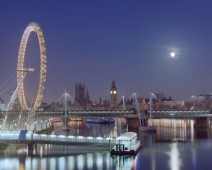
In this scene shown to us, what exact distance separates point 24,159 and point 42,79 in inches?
696

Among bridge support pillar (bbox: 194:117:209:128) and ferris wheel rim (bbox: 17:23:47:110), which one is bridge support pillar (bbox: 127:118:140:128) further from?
ferris wheel rim (bbox: 17:23:47:110)

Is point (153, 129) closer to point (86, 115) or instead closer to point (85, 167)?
point (86, 115)

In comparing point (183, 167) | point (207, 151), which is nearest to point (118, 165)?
point (183, 167)

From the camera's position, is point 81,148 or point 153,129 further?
point 153,129

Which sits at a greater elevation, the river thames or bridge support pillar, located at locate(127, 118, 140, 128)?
bridge support pillar, located at locate(127, 118, 140, 128)

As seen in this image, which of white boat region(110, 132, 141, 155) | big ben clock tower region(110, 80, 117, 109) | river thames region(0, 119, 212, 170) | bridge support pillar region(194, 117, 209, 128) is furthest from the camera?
big ben clock tower region(110, 80, 117, 109)

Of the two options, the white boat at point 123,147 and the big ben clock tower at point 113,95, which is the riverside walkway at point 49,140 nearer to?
the white boat at point 123,147

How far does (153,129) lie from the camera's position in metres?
48.1

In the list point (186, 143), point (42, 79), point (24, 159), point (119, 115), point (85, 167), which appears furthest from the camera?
point (119, 115)

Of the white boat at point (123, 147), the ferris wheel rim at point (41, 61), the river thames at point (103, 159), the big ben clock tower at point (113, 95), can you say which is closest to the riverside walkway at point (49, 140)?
the river thames at point (103, 159)

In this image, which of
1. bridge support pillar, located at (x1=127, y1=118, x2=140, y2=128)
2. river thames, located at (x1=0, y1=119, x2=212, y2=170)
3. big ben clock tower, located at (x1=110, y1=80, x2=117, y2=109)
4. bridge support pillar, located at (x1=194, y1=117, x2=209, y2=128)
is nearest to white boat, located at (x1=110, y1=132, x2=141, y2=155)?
river thames, located at (x1=0, y1=119, x2=212, y2=170)

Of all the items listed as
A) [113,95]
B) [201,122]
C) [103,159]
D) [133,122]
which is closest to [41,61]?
[133,122]

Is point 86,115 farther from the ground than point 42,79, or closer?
closer

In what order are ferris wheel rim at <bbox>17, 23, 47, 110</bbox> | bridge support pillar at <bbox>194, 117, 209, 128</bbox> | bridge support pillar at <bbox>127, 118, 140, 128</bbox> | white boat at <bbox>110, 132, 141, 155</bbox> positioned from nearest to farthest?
1. white boat at <bbox>110, 132, 141, 155</bbox>
2. ferris wheel rim at <bbox>17, 23, 47, 110</bbox>
3. bridge support pillar at <bbox>194, 117, 209, 128</bbox>
4. bridge support pillar at <bbox>127, 118, 140, 128</bbox>
